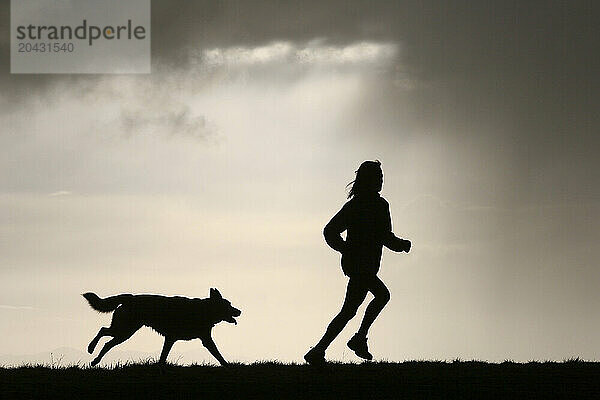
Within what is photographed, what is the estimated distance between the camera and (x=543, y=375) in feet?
34.6

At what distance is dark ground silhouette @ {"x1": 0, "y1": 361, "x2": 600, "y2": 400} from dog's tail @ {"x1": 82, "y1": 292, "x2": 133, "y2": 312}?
1677 mm

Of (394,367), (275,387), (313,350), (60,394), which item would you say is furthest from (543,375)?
(60,394)

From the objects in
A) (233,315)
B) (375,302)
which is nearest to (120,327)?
(233,315)

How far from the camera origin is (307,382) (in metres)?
9.47

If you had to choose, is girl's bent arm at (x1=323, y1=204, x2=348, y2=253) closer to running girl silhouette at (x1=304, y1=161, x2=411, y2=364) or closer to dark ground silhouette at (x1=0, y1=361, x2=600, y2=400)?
running girl silhouette at (x1=304, y1=161, x2=411, y2=364)

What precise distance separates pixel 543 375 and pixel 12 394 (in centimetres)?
637

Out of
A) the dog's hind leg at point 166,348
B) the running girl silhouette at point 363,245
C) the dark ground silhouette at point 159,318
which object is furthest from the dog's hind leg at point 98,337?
the running girl silhouette at point 363,245

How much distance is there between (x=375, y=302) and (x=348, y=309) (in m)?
0.40

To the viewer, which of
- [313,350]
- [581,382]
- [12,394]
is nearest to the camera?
[12,394]

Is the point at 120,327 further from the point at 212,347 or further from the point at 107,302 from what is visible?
the point at 212,347

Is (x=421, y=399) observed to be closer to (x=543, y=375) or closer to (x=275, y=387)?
(x=275, y=387)

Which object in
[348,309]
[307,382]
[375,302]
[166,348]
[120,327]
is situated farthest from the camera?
[120,327]

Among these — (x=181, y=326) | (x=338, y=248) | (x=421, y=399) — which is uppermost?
(x=338, y=248)

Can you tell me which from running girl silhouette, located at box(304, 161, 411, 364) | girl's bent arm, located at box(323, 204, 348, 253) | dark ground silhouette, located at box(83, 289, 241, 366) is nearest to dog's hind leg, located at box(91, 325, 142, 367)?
dark ground silhouette, located at box(83, 289, 241, 366)
